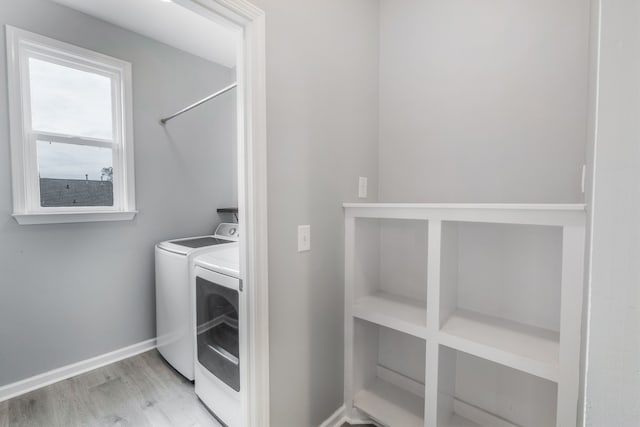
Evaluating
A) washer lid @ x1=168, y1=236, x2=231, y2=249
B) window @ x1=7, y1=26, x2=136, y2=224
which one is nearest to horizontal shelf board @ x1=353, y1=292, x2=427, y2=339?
washer lid @ x1=168, y1=236, x2=231, y2=249

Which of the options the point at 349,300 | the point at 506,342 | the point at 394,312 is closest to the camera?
the point at 506,342

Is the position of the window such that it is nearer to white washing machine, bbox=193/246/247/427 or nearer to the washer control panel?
the washer control panel

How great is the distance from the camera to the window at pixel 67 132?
188cm

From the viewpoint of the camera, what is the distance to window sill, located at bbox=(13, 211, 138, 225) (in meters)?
1.87

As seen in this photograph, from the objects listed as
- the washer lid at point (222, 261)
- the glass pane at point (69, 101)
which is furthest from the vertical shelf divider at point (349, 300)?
the glass pane at point (69, 101)

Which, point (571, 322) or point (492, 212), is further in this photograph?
point (492, 212)

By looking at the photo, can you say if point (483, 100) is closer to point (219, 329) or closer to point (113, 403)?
point (219, 329)

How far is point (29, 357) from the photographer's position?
1.92m

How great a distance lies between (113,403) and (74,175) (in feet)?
5.47

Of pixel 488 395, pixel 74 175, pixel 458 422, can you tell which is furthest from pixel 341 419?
pixel 74 175

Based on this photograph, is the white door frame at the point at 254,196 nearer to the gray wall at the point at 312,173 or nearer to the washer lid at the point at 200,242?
the gray wall at the point at 312,173

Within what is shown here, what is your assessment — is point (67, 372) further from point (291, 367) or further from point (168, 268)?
point (291, 367)

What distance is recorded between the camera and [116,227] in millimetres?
2283

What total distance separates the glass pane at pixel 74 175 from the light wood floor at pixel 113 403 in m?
1.30
